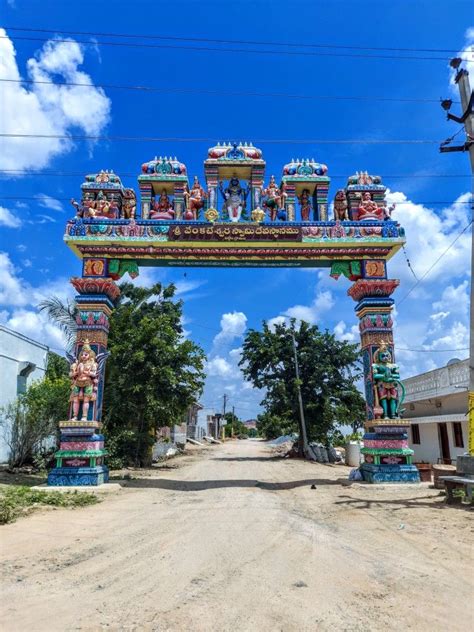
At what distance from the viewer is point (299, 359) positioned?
23.8m

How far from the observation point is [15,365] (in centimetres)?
1438

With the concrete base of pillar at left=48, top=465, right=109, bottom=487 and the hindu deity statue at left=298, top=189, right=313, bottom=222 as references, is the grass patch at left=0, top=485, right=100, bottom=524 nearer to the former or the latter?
the concrete base of pillar at left=48, top=465, right=109, bottom=487

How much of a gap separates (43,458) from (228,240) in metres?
9.15

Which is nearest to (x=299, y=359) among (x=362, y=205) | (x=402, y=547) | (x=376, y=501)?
(x=362, y=205)

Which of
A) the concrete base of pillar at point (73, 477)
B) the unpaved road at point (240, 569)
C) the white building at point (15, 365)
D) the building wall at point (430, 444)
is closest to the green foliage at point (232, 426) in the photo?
the building wall at point (430, 444)

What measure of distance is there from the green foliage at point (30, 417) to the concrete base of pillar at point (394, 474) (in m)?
8.84

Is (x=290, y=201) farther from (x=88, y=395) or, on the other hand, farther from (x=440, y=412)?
(x=440, y=412)

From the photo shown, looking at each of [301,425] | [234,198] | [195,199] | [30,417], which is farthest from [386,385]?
[301,425]

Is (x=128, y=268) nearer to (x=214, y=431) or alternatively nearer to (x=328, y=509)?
(x=328, y=509)

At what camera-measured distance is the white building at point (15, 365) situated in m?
13.6

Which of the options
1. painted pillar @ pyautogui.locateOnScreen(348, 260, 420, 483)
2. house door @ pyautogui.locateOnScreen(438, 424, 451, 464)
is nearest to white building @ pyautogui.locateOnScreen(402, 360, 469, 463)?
house door @ pyautogui.locateOnScreen(438, 424, 451, 464)

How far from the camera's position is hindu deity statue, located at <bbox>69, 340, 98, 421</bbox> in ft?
34.4

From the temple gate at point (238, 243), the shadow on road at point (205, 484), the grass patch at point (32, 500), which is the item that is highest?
the temple gate at point (238, 243)

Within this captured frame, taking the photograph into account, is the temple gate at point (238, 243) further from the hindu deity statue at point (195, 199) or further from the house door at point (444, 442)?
the house door at point (444, 442)
